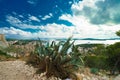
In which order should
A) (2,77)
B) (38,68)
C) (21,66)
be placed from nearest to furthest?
(2,77) < (38,68) < (21,66)

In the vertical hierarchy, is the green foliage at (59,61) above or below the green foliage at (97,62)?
above

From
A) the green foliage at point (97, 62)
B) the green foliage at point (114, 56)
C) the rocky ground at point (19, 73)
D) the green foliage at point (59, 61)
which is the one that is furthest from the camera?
the green foliage at point (97, 62)

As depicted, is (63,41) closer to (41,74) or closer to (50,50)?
(50,50)

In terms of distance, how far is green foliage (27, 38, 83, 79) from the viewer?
10.1 meters

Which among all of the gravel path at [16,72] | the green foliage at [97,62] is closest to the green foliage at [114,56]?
the green foliage at [97,62]

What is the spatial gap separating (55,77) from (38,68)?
3.07ft

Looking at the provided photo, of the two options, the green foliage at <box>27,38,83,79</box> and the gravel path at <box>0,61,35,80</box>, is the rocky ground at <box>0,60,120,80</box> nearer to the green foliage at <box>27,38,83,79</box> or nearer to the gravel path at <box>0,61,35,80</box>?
the gravel path at <box>0,61,35,80</box>

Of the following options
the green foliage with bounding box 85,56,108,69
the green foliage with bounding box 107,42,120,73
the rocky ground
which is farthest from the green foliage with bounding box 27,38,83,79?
the green foliage with bounding box 85,56,108,69

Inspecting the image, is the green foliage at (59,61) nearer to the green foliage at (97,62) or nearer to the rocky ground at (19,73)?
the rocky ground at (19,73)

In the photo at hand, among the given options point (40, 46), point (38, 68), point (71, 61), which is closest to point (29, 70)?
point (38, 68)

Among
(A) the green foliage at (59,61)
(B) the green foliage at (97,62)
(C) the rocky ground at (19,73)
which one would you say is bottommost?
(B) the green foliage at (97,62)

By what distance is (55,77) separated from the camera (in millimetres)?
10008

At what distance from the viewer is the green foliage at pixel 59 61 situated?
10.1 meters

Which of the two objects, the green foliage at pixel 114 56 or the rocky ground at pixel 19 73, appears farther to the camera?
the green foliage at pixel 114 56
